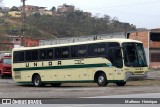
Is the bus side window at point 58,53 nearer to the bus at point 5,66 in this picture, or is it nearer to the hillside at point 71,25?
the bus at point 5,66

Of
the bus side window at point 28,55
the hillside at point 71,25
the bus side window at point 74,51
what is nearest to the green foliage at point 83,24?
the hillside at point 71,25

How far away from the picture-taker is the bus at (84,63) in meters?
28.2

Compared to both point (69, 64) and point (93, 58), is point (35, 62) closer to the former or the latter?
point (69, 64)

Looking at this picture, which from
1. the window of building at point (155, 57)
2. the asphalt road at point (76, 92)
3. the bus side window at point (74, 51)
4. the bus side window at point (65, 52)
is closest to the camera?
the asphalt road at point (76, 92)

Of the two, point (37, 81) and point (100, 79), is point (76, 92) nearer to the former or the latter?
point (100, 79)

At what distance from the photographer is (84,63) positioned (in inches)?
1169

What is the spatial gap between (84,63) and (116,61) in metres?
2.55

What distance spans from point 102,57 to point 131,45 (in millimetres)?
2088

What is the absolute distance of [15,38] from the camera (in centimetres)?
11844

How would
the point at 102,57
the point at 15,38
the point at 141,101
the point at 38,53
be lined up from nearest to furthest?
the point at 141,101 < the point at 102,57 < the point at 38,53 < the point at 15,38

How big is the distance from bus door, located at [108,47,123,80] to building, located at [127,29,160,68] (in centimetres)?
4571

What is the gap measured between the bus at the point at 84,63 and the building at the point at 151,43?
137ft

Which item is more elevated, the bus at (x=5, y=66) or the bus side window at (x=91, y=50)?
the bus side window at (x=91, y=50)

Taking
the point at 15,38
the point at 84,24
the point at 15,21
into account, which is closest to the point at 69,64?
the point at 84,24
